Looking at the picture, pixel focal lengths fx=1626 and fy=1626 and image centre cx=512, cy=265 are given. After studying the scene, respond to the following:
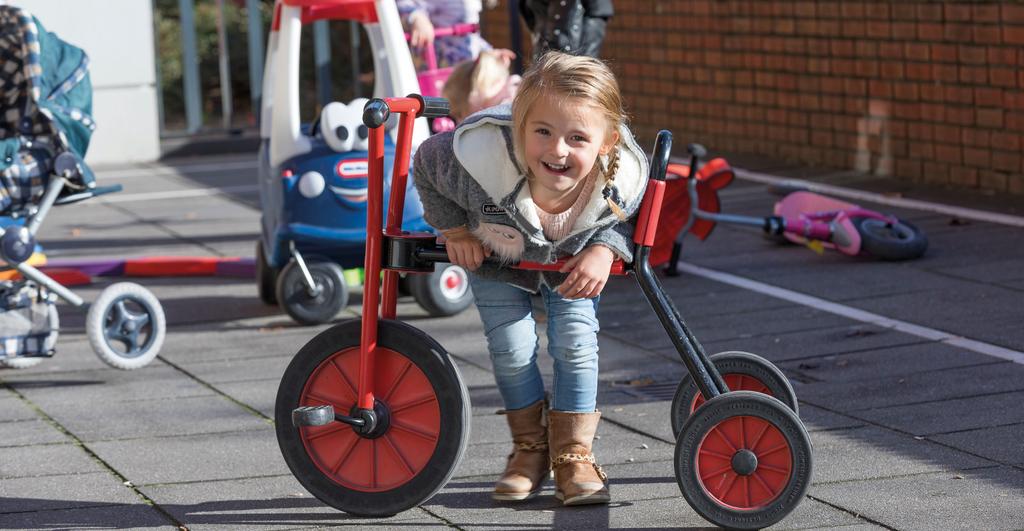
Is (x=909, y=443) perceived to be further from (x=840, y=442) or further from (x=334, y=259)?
(x=334, y=259)

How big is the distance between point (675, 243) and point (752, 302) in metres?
0.69

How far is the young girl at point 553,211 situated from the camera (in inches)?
158

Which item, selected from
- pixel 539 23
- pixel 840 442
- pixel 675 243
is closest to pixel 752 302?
pixel 675 243

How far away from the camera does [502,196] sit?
4.09 meters

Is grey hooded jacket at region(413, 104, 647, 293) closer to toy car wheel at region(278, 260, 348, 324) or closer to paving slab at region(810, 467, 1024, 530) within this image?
paving slab at region(810, 467, 1024, 530)

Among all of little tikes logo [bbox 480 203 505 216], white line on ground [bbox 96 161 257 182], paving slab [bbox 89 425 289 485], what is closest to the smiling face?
little tikes logo [bbox 480 203 505 216]

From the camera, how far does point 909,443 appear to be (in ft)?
15.4

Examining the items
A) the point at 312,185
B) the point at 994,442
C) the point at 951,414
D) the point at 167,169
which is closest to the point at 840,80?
the point at 312,185

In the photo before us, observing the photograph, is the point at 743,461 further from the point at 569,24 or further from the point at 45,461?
the point at 569,24

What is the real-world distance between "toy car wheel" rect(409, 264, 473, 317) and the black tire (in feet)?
6.37

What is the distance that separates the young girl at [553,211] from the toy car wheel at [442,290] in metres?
2.43

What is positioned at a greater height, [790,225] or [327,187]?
[327,187]

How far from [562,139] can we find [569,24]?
3.43m

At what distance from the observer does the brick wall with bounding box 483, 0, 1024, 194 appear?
30.4ft
